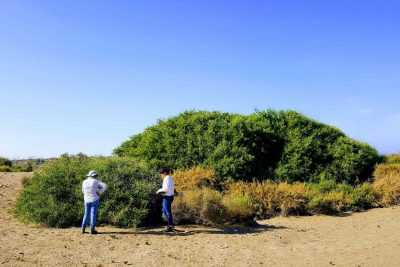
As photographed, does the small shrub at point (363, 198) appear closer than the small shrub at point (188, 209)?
No

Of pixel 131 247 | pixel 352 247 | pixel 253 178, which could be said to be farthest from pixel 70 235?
pixel 253 178

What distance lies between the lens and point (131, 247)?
11562mm

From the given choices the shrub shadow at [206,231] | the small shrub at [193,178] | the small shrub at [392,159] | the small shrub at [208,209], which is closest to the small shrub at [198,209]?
the small shrub at [208,209]

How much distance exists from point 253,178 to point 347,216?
3.66 meters

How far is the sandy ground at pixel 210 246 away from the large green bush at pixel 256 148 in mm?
4654

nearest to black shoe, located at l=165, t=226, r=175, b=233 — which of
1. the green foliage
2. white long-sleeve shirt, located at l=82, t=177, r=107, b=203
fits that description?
white long-sleeve shirt, located at l=82, t=177, r=107, b=203

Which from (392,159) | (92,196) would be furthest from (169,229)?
(392,159)

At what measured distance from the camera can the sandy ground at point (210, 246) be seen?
10.6m

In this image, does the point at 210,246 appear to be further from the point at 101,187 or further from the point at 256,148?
the point at 256,148

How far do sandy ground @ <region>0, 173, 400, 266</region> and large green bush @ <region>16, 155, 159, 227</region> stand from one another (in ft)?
1.37

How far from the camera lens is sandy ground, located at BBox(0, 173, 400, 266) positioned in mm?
10555

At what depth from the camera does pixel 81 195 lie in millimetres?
14430

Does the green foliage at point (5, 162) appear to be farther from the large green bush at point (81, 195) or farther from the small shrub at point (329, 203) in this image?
the small shrub at point (329, 203)

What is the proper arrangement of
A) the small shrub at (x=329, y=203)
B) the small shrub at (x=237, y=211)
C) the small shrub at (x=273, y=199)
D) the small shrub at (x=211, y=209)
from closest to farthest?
the small shrub at (x=211, y=209) < the small shrub at (x=237, y=211) < the small shrub at (x=273, y=199) < the small shrub at (x=329, y=203)
